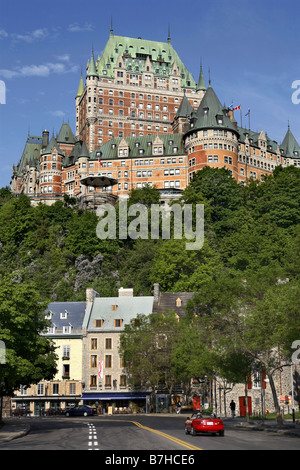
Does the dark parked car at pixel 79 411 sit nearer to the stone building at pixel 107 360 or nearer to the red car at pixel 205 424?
the stone building at pixel 107 360

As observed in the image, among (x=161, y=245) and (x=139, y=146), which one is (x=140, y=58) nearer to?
(x=139, y=146)

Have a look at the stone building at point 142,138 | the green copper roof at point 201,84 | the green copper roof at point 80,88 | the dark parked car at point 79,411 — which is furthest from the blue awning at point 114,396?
the green copper roof at point 80,88

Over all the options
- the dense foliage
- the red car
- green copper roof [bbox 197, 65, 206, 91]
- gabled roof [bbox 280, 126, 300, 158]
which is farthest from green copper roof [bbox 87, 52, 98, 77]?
the red car

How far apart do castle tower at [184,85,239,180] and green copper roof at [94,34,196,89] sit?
124ft

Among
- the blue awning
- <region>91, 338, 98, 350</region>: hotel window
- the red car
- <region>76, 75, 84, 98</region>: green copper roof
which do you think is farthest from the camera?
<region>76, 75, 84, 98</region>: green copper roof

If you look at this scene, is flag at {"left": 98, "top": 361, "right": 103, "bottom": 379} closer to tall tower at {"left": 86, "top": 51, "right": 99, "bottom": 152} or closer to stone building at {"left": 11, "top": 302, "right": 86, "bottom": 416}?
stone building at {"left": 11, "top": 302, "right": 86, "bottom": 416}

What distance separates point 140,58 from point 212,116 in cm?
4926

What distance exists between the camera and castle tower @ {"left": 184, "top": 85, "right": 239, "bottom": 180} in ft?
475

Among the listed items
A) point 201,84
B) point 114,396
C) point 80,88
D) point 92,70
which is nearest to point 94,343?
point 114,396

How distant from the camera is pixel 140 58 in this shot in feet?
617

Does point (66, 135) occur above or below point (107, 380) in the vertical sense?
above

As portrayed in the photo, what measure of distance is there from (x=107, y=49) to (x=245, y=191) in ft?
255

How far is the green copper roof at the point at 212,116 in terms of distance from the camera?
481 feet

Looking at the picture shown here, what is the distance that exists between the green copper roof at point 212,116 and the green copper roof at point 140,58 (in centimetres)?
3495
